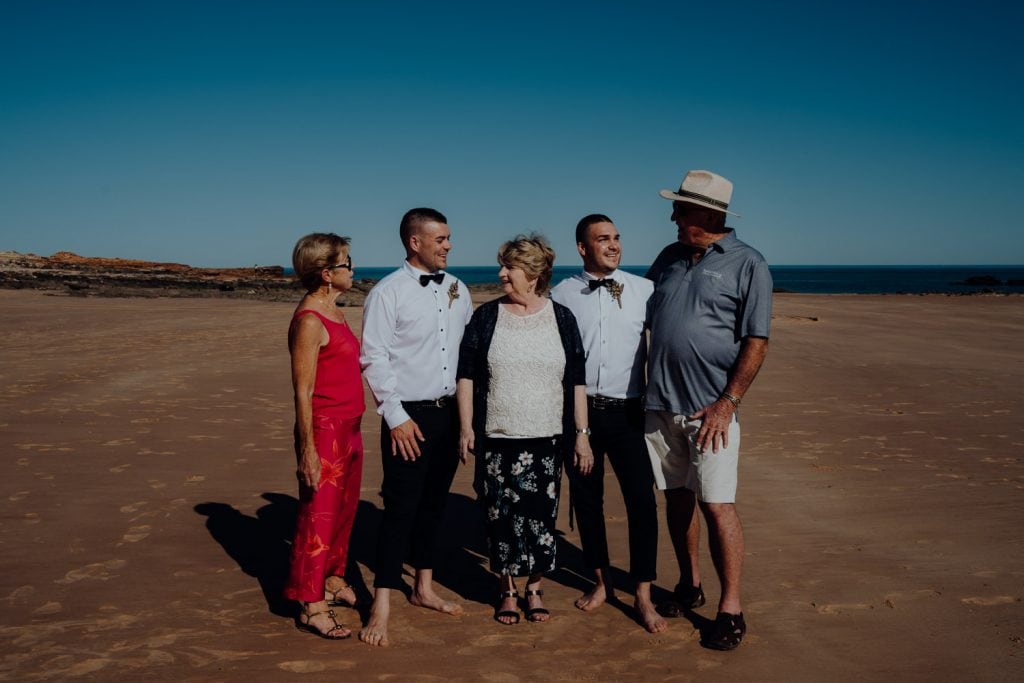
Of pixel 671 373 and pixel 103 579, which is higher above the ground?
pixel 671 373

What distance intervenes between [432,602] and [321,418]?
4.05ft

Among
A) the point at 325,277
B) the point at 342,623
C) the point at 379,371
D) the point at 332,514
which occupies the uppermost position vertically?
the point at 325,277

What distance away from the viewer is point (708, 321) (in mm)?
3795

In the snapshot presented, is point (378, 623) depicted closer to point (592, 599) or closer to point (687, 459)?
point (592, 599)

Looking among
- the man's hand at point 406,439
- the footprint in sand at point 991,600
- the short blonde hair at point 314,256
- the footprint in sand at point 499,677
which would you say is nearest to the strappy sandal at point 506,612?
the footprint in sand at point 499,677

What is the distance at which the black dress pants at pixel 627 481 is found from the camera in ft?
13.4

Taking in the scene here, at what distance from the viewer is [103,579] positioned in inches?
178

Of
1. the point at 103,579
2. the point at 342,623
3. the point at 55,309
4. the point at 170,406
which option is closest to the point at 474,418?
the point at 342,623

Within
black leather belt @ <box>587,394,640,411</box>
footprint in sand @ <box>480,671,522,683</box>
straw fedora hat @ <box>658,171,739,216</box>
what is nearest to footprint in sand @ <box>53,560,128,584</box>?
footprint in sand @ <box>480,671,522,683</box>

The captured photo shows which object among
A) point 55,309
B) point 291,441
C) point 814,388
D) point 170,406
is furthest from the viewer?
point 55,309

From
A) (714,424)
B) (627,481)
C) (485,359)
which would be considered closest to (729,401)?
(714,424)

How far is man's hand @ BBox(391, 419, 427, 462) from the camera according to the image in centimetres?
389

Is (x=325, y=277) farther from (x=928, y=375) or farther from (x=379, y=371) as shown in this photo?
(x=928, y=375)

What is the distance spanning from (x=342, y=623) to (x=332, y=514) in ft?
2.16
